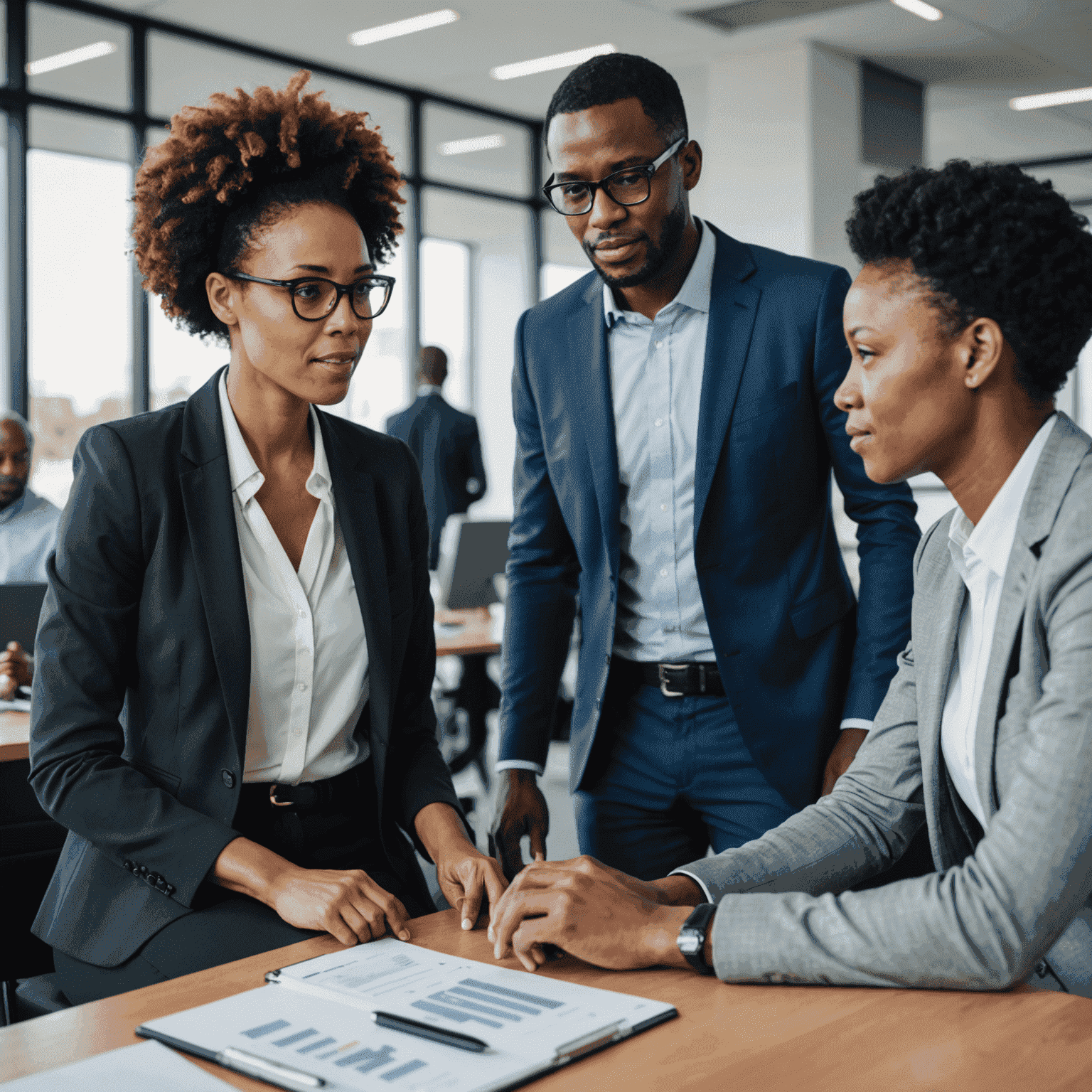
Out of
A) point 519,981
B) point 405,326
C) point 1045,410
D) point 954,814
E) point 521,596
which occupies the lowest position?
point 519,981

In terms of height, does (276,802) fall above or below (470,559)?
below

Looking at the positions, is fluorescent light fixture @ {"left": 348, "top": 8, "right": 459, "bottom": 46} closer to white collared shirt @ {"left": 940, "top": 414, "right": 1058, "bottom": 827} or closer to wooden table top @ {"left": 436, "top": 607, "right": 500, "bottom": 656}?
wooden table top @ {"left": 436, "top": 607, "right": 500, "bottom": 656}

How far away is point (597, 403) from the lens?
1961 millimetres

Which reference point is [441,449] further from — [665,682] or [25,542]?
[665,682]

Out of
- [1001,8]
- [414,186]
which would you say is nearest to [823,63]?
[1001,8]

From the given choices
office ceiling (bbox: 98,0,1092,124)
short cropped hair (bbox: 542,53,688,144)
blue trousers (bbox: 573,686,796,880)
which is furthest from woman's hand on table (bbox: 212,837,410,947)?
office ceiling (bbox: 98,0,1092,124)

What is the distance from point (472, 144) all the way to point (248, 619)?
8.14 m

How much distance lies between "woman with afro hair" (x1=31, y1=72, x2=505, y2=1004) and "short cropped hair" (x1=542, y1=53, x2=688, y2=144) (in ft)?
0.95

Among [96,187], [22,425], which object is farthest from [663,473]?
[96,187]

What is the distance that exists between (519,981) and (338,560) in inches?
29.0

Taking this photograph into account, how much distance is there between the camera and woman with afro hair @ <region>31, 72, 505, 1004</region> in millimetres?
1444

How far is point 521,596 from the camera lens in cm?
208

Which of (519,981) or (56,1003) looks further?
(56,1003)

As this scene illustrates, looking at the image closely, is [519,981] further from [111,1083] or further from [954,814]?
[954,814]
